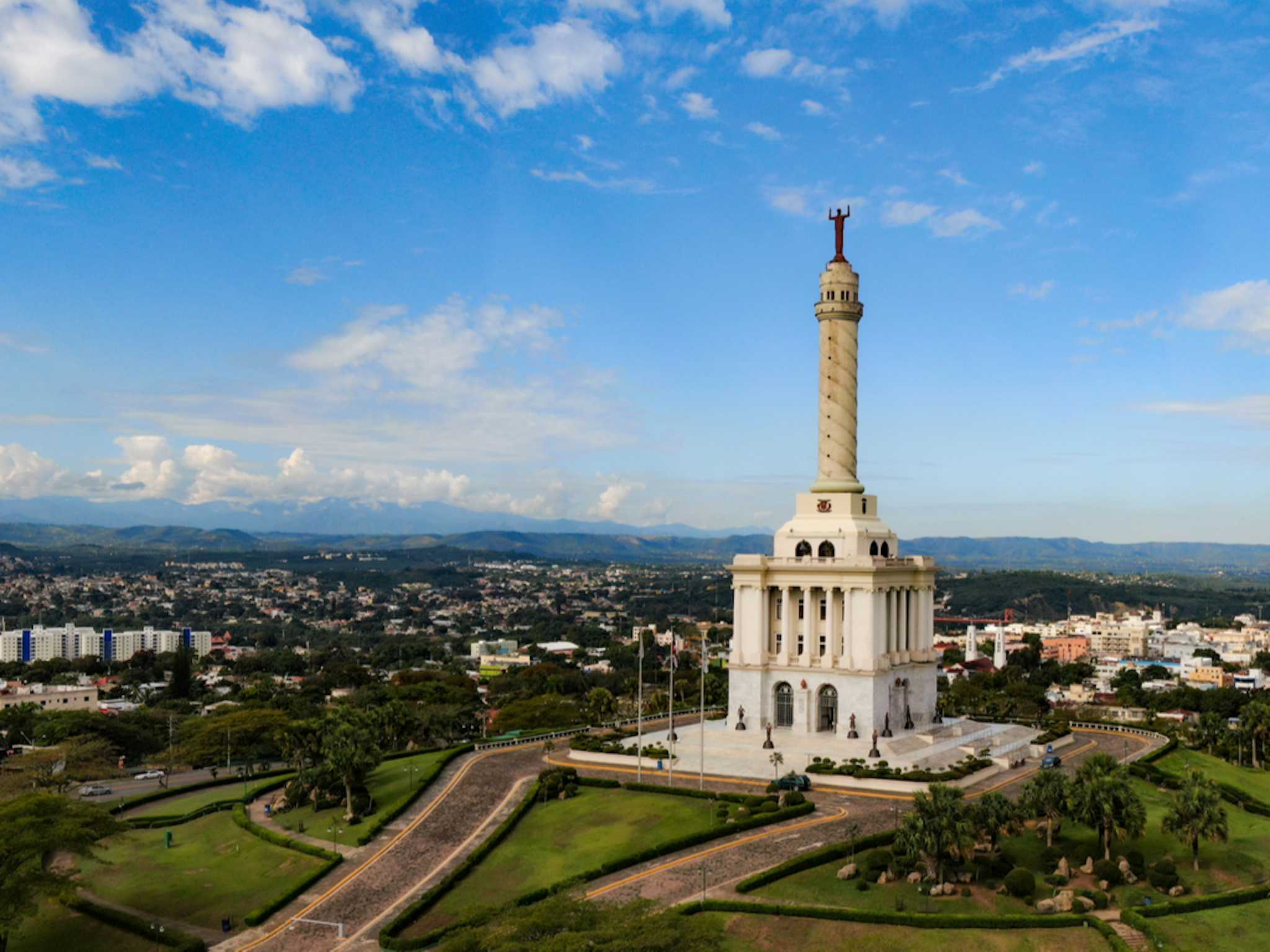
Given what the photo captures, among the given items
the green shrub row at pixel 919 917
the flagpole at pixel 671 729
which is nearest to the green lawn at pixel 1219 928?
the green shrub row at pixel 919 917

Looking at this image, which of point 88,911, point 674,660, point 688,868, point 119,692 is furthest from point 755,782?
point 119,692

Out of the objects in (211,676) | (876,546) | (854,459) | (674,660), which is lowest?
(211,676)

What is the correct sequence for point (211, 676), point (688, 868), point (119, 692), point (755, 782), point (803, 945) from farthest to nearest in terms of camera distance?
point (211, 676), point (119, 692), point (755, 782), point (688, 868), point (803, 945)

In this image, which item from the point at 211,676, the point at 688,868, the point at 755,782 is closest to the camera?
the point at 688,868

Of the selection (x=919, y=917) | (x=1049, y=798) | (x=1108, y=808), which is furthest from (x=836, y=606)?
(x=919, y=917)

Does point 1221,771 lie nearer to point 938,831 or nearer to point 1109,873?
point 1109,873

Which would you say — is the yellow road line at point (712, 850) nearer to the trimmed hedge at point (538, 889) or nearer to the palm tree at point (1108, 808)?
the trimmed hedge at point (538, 889)

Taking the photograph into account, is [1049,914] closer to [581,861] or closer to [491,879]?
[581,861]
